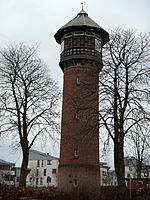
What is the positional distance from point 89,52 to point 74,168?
11209 millimetres

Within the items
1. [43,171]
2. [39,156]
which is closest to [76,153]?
[43,171]

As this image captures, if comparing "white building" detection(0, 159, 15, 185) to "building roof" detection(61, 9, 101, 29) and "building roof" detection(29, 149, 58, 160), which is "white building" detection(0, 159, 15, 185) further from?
"building roof" detection(61, 9, 101, 29)

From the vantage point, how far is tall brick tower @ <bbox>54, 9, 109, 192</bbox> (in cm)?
3028

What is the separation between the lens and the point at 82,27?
3319 cm

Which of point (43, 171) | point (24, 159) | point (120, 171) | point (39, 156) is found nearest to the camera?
point (120, 171)

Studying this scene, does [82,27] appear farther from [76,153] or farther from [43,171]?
[43,171]

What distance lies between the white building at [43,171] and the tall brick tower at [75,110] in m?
46.5

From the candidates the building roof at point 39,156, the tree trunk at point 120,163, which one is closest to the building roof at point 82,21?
the tree trunk at point 120,163

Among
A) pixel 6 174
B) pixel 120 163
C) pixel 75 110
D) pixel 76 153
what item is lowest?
pixel 6 174

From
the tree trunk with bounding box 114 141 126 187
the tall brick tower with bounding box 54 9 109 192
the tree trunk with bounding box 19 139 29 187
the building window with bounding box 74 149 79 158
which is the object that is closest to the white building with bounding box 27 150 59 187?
the tall brick tower with bounding box 54 9 109 192

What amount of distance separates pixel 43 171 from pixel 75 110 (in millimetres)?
52735

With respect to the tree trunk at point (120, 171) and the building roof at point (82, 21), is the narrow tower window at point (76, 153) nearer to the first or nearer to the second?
the tree trunk at point (120, 171)

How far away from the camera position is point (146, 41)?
72.0 ft

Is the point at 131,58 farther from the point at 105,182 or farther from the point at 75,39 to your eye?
the point at 105,182
